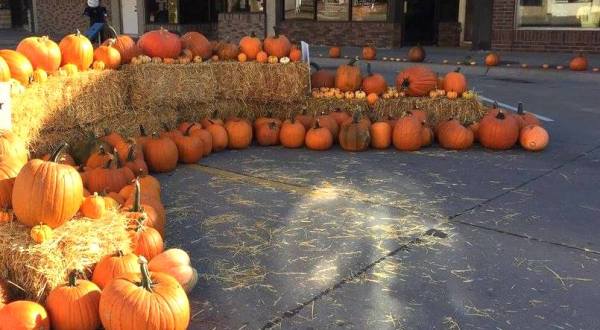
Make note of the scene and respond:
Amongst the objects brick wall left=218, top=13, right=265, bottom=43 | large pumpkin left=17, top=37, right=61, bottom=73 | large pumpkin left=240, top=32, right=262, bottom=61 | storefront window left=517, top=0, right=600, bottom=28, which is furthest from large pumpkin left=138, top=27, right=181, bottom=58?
brick wall left=218, top=13, right=265, bottom=43

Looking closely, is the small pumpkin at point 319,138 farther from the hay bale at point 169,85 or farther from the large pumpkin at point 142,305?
the large pumpkin at point 142,305

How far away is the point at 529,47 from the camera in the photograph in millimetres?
16875

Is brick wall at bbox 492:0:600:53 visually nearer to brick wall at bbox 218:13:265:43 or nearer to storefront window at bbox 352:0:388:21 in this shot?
storefront window at bbox 352:0:388:21

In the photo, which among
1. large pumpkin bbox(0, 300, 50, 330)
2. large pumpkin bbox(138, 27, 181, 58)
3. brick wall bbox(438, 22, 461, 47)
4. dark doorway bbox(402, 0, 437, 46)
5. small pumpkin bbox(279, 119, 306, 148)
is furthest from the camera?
dark doorway bbox(402, 0, 437, 46)

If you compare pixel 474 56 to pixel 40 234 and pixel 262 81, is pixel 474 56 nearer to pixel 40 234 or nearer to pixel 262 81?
pixel 262 81

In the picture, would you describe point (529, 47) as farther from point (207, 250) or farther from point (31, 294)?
point (31, 294)

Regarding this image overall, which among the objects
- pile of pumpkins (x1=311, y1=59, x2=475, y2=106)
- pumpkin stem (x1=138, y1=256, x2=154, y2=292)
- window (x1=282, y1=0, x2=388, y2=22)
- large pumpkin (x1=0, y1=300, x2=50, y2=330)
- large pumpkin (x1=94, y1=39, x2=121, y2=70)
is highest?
window (x1=282, y1=0, x2=388, y2=22)

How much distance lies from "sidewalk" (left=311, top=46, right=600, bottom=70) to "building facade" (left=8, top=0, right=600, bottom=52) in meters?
0.48

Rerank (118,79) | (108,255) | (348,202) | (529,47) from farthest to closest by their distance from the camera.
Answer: (529,47)
(118,79)
(348,202)
(108,255)

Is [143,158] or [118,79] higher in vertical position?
[118,79]

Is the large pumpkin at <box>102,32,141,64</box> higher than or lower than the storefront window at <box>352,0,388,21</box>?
lower

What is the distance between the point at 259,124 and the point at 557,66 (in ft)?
29.4

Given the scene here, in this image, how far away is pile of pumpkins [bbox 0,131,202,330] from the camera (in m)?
3.08

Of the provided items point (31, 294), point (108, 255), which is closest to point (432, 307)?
point (108, 255)
